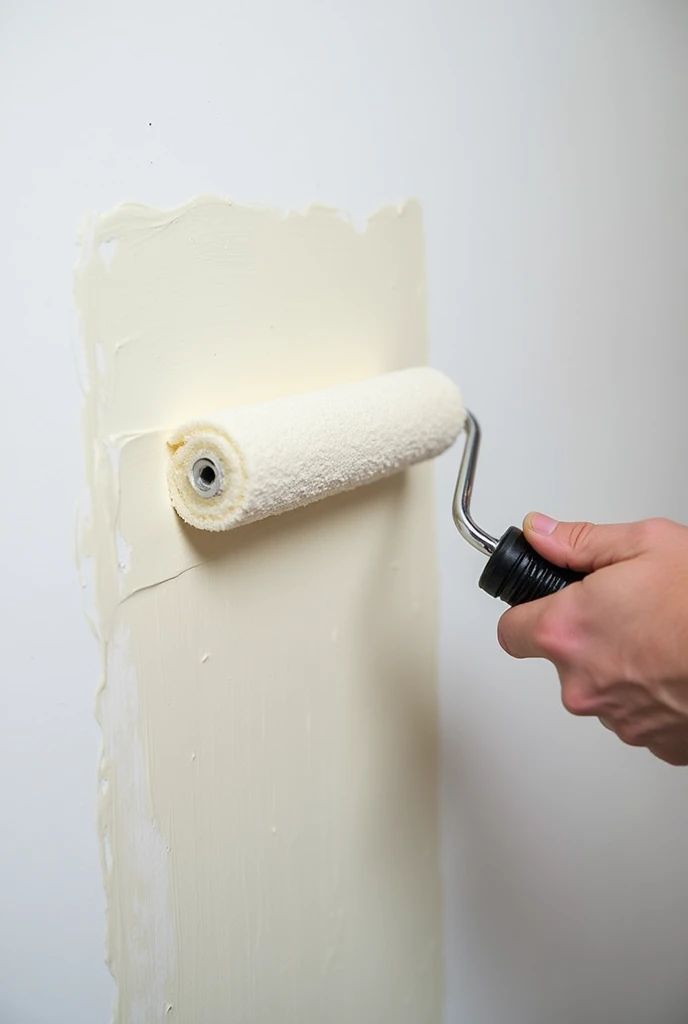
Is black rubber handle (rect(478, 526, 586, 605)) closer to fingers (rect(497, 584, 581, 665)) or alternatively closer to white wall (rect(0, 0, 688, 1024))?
fingers (rect(497, 584, 581, 665))

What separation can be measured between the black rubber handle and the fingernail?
0.4 inches

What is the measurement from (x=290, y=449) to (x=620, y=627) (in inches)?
8.7

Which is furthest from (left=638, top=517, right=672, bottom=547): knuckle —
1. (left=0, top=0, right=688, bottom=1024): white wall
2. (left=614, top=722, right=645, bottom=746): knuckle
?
(left=0, top=0, right=688, bottom=1024): white wall

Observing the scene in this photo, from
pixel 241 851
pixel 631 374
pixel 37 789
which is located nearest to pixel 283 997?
pixel 241 851

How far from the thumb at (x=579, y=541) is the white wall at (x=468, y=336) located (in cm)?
20

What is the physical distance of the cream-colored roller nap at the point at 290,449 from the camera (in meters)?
0.49

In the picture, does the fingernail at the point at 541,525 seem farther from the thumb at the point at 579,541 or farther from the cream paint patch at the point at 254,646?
the cream paint patch at the point at 254,646

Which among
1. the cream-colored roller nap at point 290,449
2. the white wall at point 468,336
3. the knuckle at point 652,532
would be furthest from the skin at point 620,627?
the white wall at point 468,336

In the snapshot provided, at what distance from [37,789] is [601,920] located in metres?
0.80

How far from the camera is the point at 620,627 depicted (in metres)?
0.54

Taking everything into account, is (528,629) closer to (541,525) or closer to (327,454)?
(541,525)

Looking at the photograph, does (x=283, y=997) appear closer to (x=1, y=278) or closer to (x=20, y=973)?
(x=20, y=973)

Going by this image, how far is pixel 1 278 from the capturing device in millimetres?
435

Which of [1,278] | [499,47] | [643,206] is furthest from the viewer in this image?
[643,206]
